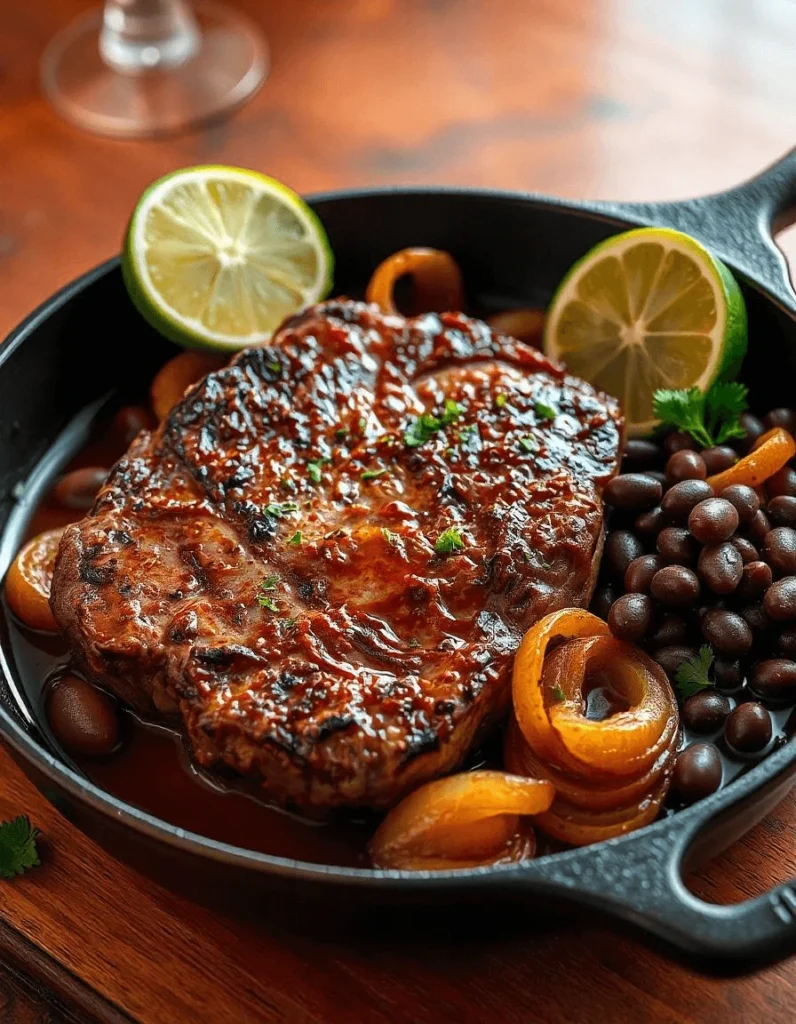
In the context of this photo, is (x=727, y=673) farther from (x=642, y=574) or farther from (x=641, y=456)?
(x=641, y=456)

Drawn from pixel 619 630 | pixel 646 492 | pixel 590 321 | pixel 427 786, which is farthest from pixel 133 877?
pixel 590 321

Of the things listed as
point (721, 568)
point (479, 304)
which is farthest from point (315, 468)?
point (479, 304)

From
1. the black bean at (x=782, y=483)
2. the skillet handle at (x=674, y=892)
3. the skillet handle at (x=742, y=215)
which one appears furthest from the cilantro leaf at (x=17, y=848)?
the skillet handle at (x=742, y=215)

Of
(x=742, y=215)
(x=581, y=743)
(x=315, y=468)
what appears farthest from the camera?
(x=742, y=215)

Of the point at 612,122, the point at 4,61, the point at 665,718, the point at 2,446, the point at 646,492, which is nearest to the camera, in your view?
the point at 665,718

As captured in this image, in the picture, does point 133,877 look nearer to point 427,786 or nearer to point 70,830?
point 70,830

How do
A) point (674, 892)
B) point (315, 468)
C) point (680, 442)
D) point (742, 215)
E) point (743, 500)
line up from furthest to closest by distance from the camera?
point (742, 215)
point (680, 442)
point (315, 468)
point (743, 500)
point (674, 892)

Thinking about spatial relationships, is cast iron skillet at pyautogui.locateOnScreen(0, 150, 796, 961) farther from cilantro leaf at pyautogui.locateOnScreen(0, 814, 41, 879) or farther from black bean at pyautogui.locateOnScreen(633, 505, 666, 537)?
black bean at pyautogui.locateOnScreen(633, 505, 666, 537)
